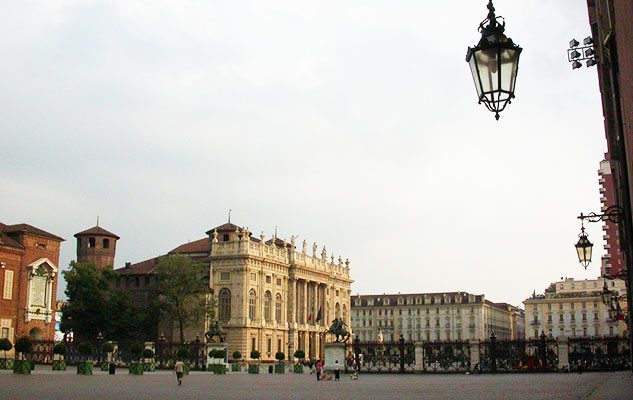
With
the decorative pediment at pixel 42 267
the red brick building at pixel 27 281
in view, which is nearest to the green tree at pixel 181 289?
the red brick building at pixel 27 281

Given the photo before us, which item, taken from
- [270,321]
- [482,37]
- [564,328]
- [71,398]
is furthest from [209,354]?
[564,328]

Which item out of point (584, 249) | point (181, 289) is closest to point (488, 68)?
point (584, 249)

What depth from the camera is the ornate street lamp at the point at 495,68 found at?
6.86 m

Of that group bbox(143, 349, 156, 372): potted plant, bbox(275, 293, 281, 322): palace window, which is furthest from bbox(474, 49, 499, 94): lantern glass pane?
bbox(275, 293, 281, 322): palace window

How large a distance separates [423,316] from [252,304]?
67134mm

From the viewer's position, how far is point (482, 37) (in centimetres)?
710

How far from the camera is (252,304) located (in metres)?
76.4

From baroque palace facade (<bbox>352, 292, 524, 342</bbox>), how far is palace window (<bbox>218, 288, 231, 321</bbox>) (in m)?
62.5

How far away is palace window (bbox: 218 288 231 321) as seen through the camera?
75500 millimetres

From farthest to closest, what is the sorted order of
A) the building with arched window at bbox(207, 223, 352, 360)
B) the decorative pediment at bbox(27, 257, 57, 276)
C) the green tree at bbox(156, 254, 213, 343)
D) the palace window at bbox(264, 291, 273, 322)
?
the palace window at bbox(264, 291, 273, 322)
the building with arched window at bbox(207, 223, 352, 360)
the green tree at bbox(156, 254, 213, 343)
the decorative pediment at bbox(27, 257, 57, 276)

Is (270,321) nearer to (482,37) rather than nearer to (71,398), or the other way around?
(71,398)

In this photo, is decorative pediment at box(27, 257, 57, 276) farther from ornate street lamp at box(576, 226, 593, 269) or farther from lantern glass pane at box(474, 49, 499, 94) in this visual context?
lantern glass pane at box(474, 49, 499, 94)

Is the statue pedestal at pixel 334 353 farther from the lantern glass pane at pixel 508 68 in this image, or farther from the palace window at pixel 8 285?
the lantern glass pane at pixel 508 68

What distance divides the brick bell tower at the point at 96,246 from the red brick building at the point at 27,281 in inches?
635
